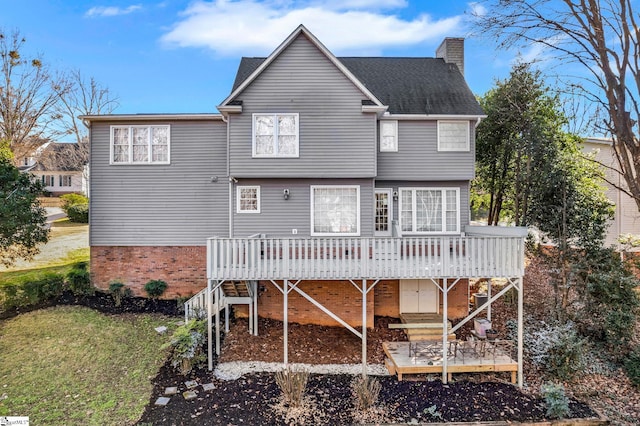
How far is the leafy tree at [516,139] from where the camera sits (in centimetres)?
1363

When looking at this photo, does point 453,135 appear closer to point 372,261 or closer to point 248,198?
point 372,261

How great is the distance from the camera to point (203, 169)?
13148 millimetres

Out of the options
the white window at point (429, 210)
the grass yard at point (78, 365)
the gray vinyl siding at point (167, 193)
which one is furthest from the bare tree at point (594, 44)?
the grass yard at point (78, 365)

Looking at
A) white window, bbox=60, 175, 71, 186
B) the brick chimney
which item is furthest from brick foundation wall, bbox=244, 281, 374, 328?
white window, bbox=60, 175, 71, 186

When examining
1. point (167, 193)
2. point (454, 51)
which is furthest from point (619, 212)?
point (167, 193)

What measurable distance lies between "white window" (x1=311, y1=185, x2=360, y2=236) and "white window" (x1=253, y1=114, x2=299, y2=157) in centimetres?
168

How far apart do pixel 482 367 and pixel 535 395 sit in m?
1.39

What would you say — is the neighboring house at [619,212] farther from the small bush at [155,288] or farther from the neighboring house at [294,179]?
the small bush at [155,288]

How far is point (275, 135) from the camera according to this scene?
1149cm

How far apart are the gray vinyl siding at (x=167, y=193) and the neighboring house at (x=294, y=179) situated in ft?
0.13

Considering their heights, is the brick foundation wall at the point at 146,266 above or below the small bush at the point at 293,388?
above

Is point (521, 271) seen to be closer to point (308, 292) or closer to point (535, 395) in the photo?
point (535, 395)

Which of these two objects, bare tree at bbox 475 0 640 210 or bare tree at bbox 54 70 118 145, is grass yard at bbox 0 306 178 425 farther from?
bare tree at bbox 54 70 118 145

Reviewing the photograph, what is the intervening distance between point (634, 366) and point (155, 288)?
54.2ft
